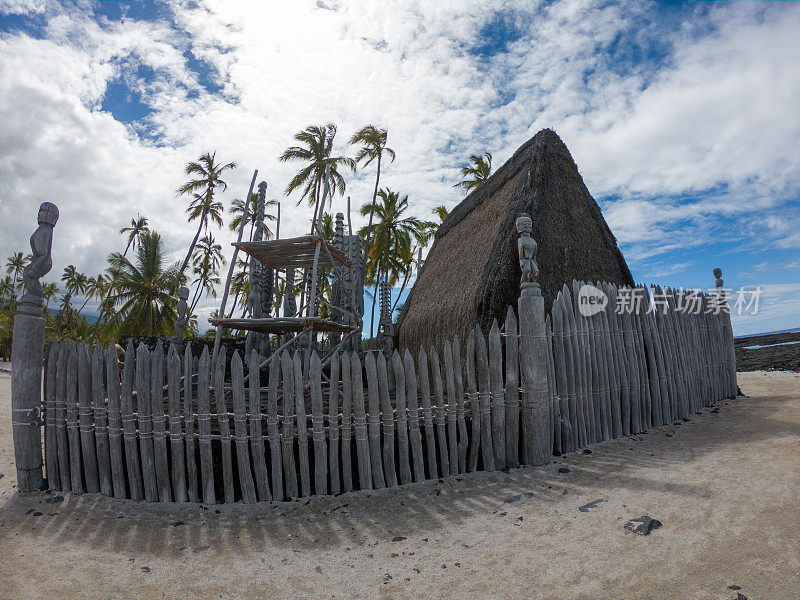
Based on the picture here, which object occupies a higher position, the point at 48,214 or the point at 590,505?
the point at 48,214

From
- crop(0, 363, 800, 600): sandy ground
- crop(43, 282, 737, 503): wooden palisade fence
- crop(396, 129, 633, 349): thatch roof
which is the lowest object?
crop(0, 363, 800, 600): sandy ground

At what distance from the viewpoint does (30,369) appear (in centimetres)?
450

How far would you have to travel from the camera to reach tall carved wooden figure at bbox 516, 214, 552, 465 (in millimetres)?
4781

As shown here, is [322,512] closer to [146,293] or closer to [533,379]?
[533,379]

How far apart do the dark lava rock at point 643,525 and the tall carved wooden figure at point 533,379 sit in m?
1.50

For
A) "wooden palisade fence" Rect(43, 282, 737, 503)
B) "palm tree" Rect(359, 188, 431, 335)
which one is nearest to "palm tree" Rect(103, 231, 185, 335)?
"palm tree" Rect(359, 188, 431, 335)

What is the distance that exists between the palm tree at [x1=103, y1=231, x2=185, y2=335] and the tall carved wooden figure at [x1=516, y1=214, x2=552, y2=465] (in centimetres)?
2124

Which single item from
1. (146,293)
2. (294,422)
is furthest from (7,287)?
(294,422)

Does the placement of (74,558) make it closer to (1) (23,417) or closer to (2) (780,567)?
(1) (23,417)

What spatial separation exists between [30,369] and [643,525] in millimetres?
5624

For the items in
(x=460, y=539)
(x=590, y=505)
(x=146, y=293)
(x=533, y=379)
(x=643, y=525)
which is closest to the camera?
(x=643, y=525)

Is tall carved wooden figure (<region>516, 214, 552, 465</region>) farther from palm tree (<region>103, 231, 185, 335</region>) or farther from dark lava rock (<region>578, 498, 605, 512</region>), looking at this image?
palm tree (<region>103, 231, 185, 335</region>)

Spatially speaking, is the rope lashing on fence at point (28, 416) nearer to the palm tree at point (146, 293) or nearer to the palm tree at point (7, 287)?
the palm tree at point (146, 293)

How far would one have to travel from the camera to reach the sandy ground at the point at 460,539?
8.81 feet
